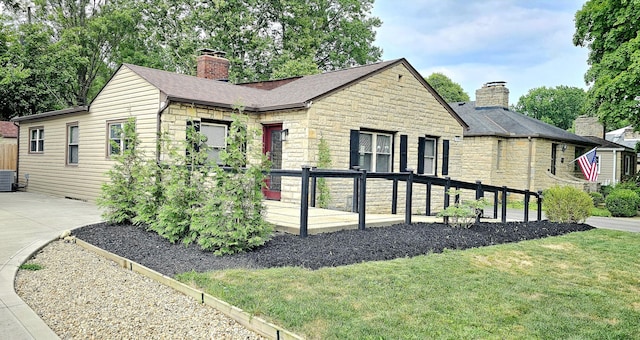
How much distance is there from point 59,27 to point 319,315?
106 ft

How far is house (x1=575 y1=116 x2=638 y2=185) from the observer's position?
24.8 meters

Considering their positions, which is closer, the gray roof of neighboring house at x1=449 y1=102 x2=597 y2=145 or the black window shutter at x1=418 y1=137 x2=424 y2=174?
the black window shutter at x1=418 y1=137 x2=424 y2=174

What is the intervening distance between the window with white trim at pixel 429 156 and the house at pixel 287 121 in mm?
33

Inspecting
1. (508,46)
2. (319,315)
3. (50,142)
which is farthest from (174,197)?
(508,46)

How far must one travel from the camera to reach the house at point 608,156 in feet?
81.3

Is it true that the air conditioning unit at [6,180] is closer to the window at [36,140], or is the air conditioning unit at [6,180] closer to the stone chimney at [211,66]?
the window at [36,140]

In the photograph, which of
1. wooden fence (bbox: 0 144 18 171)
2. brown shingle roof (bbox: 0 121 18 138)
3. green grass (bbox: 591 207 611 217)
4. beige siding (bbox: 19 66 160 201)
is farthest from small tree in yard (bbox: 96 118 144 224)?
brown shingle roof (bbox: 0 121 18 138)

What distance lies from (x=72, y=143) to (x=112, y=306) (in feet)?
40.2

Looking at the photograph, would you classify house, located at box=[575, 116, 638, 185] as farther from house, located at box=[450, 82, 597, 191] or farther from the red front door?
the red front door

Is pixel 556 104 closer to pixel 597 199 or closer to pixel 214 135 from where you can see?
pixel 597 199

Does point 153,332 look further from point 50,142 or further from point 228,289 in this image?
point 50,142

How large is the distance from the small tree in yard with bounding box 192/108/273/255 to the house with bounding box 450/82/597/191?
16.2 m

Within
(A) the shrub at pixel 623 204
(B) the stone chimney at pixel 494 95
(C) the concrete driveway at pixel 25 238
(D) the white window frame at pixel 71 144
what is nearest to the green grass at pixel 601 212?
(A) the shrub at pixel 623 204

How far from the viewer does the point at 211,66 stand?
15.4 m
